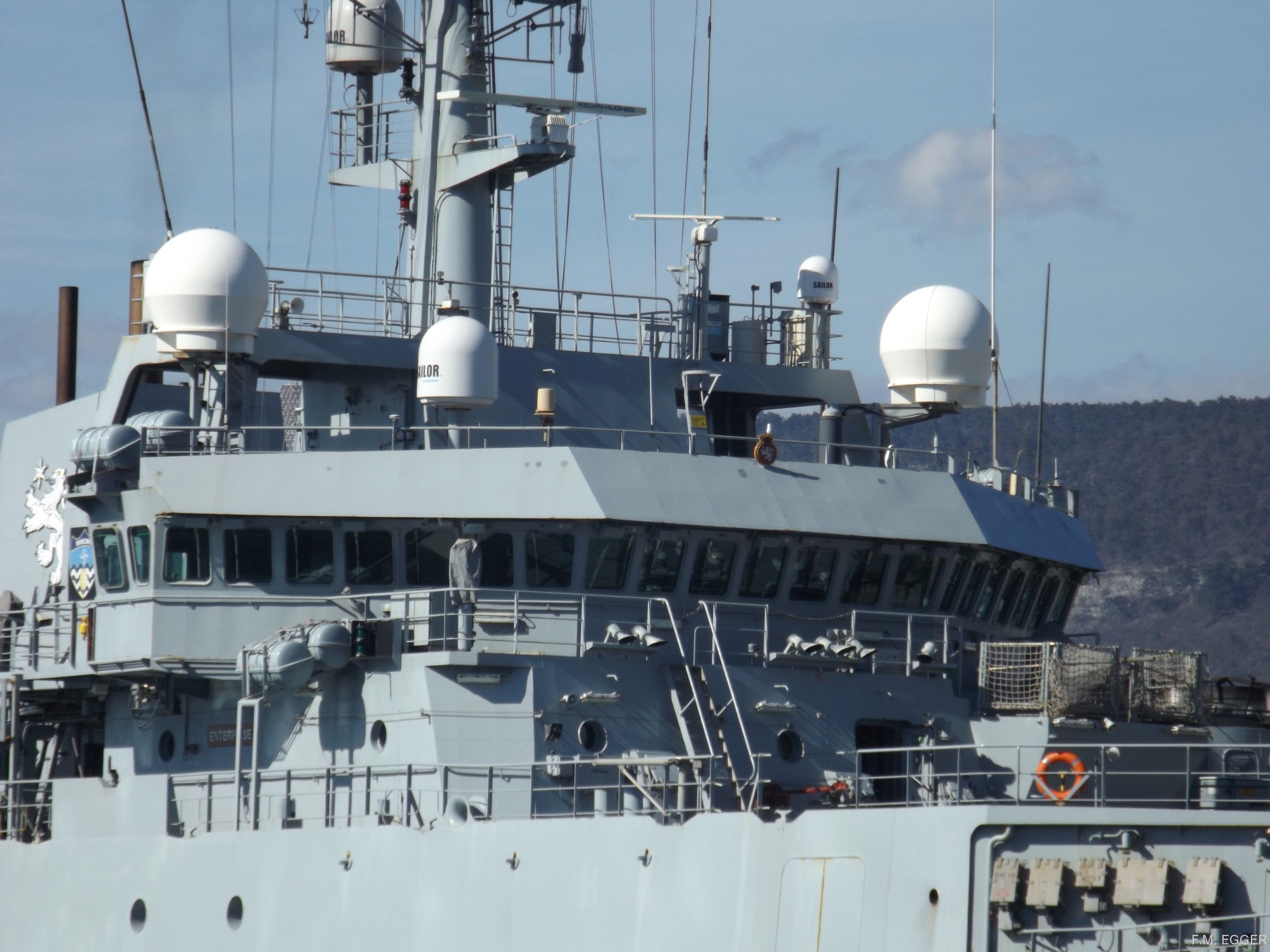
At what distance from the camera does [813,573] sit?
64.1 feet

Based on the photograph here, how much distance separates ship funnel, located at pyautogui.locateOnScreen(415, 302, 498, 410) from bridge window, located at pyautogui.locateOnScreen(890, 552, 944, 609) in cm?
475

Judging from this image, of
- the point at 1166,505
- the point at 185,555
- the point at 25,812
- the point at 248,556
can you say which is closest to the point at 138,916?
the point at 25,812

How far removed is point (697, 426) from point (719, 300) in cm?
244

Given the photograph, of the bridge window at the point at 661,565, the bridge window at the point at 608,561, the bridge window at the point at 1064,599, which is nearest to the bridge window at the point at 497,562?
the bridge window at the point at 608,561

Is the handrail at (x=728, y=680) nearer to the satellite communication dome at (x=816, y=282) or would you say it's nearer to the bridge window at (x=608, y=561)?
the bridge window at (x=608, y=561)

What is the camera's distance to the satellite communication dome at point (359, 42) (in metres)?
24.1

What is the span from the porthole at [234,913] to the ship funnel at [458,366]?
5.47 meters

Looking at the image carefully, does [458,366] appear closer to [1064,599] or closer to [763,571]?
[763,571]

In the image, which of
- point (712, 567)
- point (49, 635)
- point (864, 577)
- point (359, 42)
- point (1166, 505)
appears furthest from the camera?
point (1166, 505)

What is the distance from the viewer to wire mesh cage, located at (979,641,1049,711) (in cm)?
1880

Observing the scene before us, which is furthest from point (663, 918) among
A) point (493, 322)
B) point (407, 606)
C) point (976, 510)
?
point (493, 322)

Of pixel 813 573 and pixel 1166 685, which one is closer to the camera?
pixel 1166 685

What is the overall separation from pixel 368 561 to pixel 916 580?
5847mm

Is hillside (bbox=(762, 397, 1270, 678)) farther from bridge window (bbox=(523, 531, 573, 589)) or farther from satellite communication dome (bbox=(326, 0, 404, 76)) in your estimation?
bridge window (bbox=(523, 531, 573, 589))
